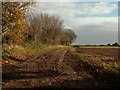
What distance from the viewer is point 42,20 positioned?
10100 cm

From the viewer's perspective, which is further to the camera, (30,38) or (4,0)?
(30,38)

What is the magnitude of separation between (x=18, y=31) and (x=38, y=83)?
1677 centimetres

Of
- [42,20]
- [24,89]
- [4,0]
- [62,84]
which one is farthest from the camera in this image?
[42,20]

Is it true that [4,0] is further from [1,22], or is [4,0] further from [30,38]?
[30,38]

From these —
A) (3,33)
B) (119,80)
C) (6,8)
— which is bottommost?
(119,80)

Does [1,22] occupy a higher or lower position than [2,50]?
higher

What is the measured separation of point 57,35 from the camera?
10675 cm

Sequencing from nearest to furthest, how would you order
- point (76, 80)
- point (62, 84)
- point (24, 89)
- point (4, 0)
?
point (24, 89)
point (62, 84)
point (76, 80)
point (4, 0)

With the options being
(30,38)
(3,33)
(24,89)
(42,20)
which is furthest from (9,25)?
(42,20)

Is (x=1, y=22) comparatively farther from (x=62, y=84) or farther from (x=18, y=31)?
(x=62, y=84)

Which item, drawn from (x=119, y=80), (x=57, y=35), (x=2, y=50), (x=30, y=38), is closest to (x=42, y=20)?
(x=57, y=35)

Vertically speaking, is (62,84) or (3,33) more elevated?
(3,33)

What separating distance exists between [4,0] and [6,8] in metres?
0.87

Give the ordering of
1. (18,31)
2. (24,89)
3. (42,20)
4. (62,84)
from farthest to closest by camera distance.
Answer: (42,20)
(18,31)
(62,84)
(24,89)
